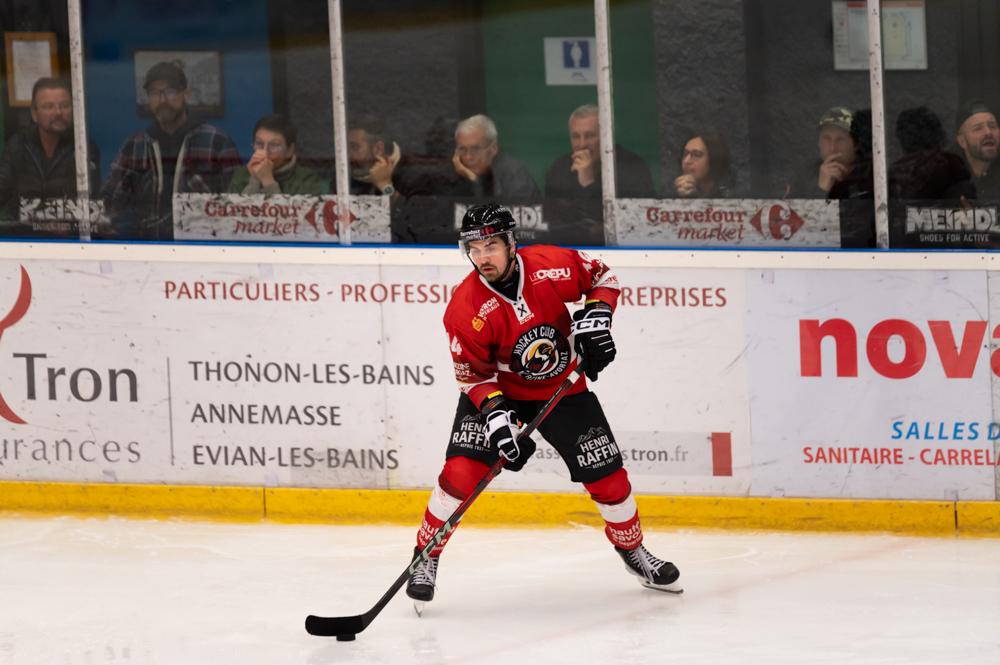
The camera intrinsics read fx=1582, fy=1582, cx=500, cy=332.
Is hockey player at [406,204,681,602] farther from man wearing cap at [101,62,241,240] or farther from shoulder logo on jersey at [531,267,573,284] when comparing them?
man wearing cap at [101,62,241,240]

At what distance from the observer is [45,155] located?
5828 millimetres

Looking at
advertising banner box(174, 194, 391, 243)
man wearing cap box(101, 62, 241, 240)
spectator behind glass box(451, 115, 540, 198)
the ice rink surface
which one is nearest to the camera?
the ice rink surface

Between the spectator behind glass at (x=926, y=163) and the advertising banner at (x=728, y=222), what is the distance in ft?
0.81

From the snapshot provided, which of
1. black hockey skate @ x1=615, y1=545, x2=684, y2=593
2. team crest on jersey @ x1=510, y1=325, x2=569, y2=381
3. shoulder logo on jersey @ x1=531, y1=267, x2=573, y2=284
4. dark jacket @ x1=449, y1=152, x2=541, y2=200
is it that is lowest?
black hockey skate @ x1=615, y1=545, x2=684, y2=593

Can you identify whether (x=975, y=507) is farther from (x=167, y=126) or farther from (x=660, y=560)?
(x=167, y=126)

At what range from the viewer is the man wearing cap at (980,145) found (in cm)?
505

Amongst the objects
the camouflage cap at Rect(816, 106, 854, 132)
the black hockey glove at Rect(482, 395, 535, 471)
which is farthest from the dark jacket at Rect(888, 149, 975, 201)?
the black hockey glove at Rect(482, 395, 535, 471)

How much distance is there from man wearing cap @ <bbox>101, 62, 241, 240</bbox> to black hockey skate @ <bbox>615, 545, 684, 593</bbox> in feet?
7.03

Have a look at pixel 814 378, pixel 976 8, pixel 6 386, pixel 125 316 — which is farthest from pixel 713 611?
pixel 6 386

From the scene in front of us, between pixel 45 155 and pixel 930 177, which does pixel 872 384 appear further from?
pixel 45 155

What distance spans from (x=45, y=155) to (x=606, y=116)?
209cm

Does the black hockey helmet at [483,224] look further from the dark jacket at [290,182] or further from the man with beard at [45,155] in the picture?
the man with beard at [45,155]

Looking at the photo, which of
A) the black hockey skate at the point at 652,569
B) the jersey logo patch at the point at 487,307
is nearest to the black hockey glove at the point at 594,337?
the jersey logo patch at the point at 487,307

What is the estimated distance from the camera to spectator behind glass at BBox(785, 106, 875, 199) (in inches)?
204
